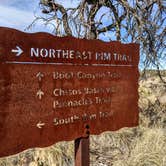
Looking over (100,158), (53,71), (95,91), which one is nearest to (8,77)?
(53,71)

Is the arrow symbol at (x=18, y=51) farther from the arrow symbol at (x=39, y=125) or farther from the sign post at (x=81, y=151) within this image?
the sign post at (x=81, y=151)

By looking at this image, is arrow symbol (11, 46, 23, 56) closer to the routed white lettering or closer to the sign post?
the routed white lettering

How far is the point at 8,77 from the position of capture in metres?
3.67

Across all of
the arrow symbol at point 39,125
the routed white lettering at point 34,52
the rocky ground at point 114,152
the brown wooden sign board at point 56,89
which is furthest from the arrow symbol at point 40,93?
the rocky ground at point 114,152

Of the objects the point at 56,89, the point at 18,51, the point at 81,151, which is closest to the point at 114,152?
the point at 81,151

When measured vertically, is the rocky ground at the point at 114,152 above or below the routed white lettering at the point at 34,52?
below

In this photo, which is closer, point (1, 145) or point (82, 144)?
point (1, 145)

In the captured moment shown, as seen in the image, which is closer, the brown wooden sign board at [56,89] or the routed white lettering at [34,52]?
the brown wooden sign board at [56,89]

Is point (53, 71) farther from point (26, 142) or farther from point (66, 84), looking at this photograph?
point (26, 142)

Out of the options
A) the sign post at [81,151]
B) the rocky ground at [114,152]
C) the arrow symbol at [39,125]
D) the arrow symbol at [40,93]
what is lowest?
the rocky ground at [114,152]

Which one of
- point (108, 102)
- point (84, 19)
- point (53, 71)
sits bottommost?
point (108, 102)

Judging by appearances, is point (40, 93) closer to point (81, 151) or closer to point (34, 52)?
point (34, 52)

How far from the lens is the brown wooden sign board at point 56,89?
3.70m

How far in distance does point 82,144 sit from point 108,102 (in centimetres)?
58
